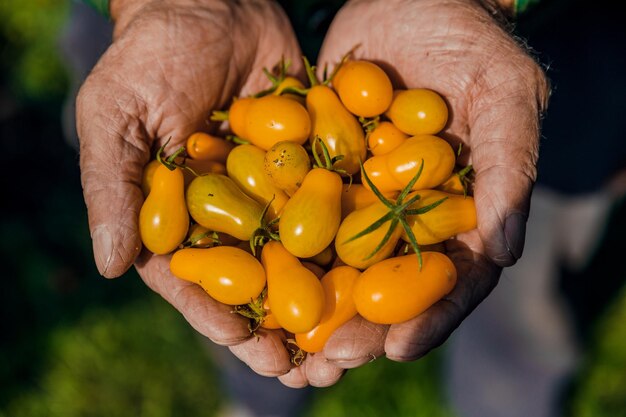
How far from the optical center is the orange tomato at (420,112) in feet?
9.92

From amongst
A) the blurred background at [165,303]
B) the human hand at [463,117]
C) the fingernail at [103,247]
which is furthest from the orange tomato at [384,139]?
the fingernail at [103,247]

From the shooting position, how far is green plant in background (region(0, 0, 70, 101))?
5520 millimetres

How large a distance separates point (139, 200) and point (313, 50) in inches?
61.0

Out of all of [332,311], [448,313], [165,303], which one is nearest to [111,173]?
[332,311]

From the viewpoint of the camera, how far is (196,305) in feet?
9.05

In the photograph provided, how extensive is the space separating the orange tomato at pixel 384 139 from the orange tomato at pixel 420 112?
0.03m

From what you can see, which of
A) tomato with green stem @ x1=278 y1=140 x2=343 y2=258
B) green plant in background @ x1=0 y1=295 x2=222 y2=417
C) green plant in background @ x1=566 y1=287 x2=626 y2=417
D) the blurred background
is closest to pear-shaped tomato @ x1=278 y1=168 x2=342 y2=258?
tomato with green stem @ x1=278 y1=140 x2=343 y2=258

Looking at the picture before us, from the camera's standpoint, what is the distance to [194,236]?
296cm

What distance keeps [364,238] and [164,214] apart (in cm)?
83

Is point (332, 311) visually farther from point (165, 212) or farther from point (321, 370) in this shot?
point (165, 212)

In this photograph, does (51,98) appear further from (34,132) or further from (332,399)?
Answer: (332,399)

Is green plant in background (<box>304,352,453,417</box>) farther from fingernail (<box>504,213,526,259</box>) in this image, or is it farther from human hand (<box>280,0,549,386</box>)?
fingernail (<box>504,213,526,259</box>)

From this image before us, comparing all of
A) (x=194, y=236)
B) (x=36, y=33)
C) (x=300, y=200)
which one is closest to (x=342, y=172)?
(x=300, y=200)

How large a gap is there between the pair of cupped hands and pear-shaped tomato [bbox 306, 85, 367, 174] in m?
0.45
